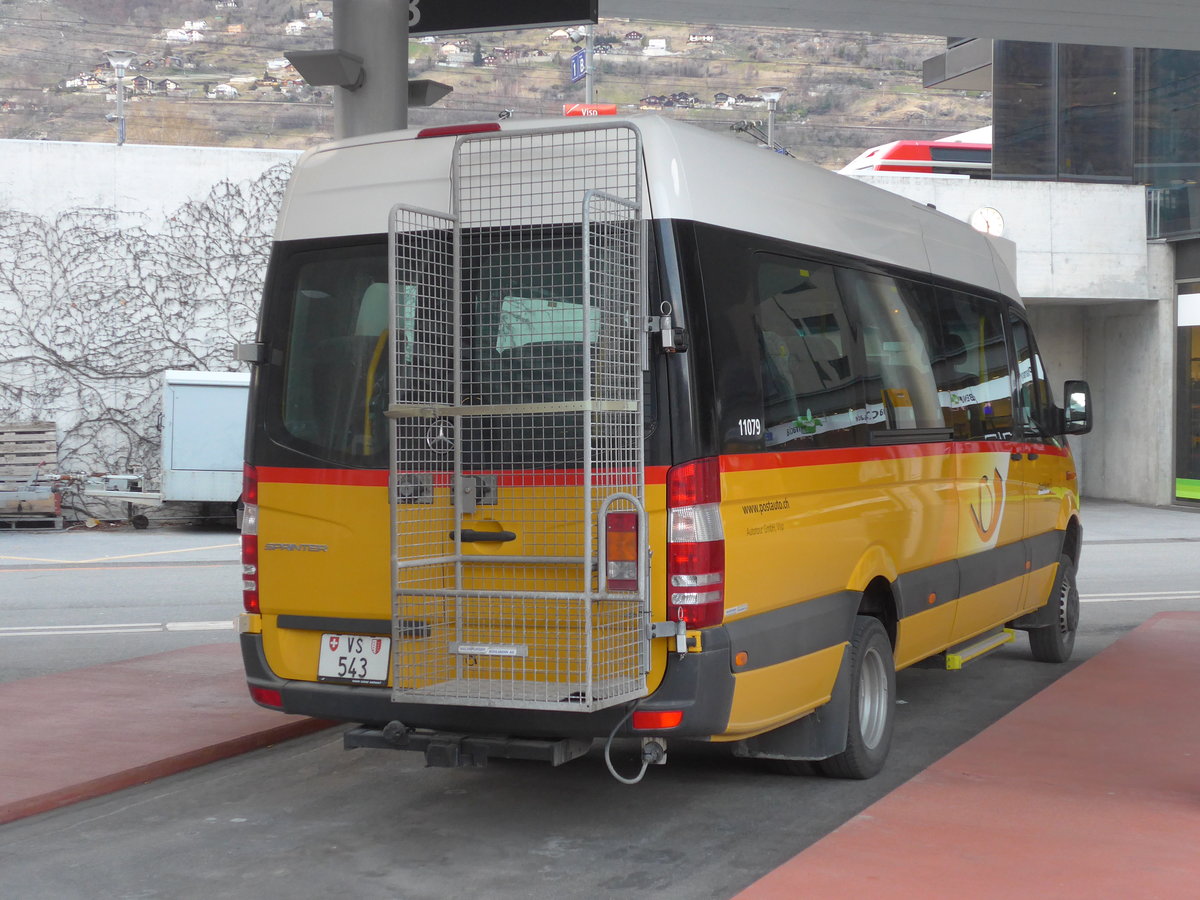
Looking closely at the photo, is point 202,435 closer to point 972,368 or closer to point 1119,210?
point 972,368

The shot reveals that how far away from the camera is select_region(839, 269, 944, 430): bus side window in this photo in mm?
6684

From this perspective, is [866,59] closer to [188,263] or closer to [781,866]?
[188,263]

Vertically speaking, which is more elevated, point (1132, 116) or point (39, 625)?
point (1132, 116)

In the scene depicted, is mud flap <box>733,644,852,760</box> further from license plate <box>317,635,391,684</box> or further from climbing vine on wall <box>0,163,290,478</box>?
climbing vine on wall <box>0,163,290,478</box>

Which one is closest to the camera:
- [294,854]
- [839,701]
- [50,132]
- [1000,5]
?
[294,854]

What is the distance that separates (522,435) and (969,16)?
25.6ft

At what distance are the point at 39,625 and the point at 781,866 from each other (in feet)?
28.0

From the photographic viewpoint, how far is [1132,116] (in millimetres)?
24922

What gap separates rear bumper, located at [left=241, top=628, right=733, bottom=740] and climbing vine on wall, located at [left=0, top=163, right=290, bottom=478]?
16853 mm

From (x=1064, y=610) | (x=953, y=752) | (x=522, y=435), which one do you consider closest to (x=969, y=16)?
(x=1064, y=610)

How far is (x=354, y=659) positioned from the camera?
224 inches

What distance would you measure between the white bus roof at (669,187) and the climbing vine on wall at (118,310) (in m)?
16.1

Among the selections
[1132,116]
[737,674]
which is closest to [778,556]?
[737,674]

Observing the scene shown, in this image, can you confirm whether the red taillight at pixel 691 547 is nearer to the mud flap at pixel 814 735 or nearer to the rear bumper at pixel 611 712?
the rear bumper at pixel 611 712
